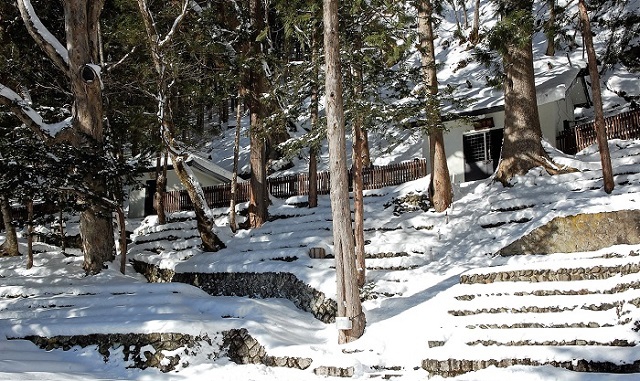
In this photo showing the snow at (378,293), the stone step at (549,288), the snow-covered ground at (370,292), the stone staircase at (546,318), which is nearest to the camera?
the stone staircase at (546,318)

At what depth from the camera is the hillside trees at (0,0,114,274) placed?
50.4ft

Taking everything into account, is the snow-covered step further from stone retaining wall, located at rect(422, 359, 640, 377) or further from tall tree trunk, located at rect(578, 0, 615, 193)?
tall tree trunk, located at rect(578, 0, 615, 193)

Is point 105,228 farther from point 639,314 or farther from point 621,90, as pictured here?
point 621,90

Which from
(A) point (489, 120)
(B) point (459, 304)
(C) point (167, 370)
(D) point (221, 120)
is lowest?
(C) point (167, 370)

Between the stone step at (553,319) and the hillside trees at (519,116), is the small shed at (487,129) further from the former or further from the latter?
the stone step at (553,319)

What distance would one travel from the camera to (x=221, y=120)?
44.1 metres

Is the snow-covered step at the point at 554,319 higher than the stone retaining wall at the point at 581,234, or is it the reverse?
the stone retaining wall at the point at 581,234

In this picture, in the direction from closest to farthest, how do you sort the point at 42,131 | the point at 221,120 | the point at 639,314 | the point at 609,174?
the point at 639,314, the point at 609,174, the point at 42,131, the point at 221,120

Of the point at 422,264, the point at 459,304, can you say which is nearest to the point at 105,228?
the point at 422,264

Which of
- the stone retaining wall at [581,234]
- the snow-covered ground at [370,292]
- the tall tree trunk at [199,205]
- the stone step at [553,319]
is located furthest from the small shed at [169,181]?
the stone step at [553,319]

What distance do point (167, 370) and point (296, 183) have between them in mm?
14595

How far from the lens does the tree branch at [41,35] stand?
1530cm

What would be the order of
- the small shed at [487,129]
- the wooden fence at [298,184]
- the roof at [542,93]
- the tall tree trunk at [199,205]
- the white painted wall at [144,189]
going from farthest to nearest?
the white painted wall at [144,189], the wooden fence at [298,184], the small shed at [487,129], the roof at [542,93], the tall tree trunk at [199,205]

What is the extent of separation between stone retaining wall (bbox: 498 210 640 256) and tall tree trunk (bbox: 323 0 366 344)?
4.89 meters
